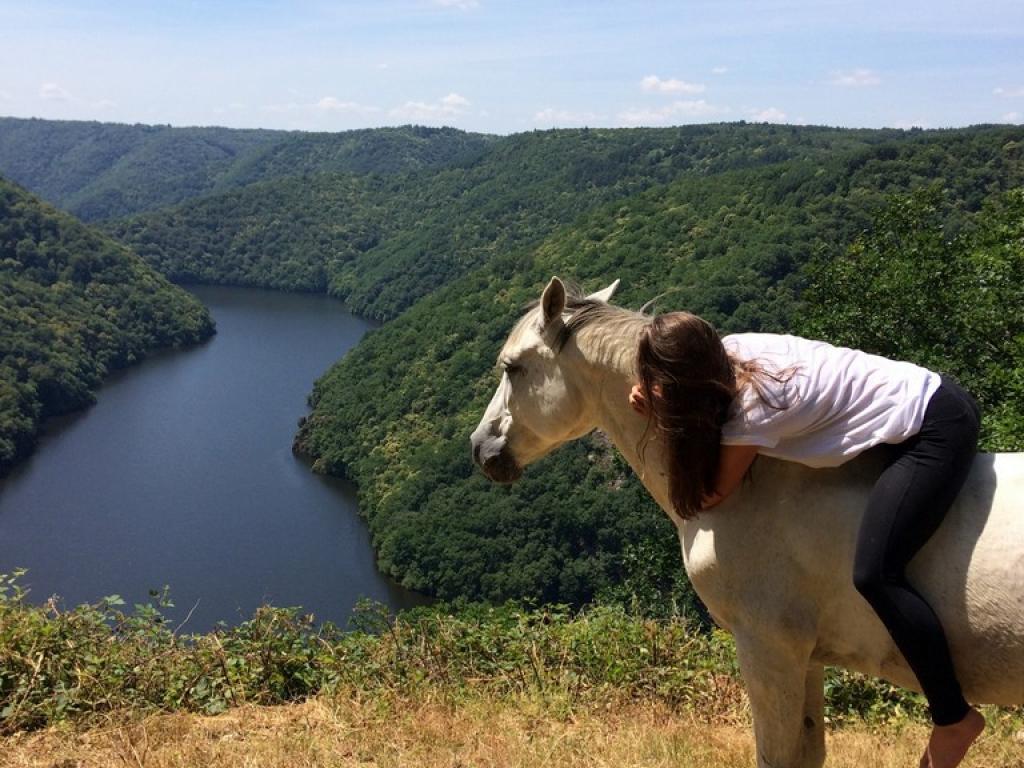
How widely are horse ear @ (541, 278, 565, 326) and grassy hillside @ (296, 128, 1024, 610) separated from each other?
84.4 feet

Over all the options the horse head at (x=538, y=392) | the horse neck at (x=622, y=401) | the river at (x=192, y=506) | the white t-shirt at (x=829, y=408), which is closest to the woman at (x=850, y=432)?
the white t-shirt at (x=829, y=408)

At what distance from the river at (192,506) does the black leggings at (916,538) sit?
32.9 metres

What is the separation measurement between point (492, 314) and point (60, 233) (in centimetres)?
5544

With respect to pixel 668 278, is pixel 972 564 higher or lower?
higher

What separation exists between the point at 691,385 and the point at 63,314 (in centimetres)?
8950

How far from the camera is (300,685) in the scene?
3951 mm

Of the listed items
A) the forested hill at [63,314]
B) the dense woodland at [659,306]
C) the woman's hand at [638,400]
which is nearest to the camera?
the woman's hand at [638,400]

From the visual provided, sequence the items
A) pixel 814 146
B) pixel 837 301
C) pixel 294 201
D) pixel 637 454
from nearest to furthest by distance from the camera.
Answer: pixel 637 454
pixel 837 301
pixel 814 146
pixel 294 201

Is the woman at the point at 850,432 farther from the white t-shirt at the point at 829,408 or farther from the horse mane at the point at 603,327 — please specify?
the horse mane at the point at 603,327

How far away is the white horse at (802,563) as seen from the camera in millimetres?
2000

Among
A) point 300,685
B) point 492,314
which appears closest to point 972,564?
point 300,685

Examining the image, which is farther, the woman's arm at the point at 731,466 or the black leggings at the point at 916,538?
the woman's arm at the point at 731,466

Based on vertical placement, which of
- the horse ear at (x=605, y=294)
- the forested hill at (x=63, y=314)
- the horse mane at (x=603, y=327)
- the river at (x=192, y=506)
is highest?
the horse ear at (x=605, y=294)

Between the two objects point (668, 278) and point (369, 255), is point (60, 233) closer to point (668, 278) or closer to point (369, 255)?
point (369, 255)
